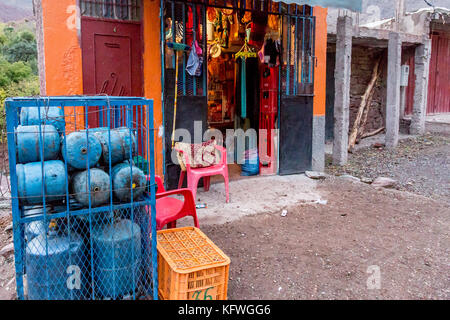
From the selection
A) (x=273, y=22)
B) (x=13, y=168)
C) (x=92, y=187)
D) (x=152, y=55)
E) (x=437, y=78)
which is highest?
(x=273, y=22)

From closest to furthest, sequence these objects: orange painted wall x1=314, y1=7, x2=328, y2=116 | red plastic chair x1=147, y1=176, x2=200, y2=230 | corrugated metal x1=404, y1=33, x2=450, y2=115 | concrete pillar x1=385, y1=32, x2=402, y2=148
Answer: red plastic chair x1=147, y1=176, x2=200, y2=230, orange painted wall x1=314, y1=7, x2=328, y2=116, concrete pillar x1=385, y1=32, x2=402, y2=148, corrugated metal x1=404, y1=33, x2=450, y2=115

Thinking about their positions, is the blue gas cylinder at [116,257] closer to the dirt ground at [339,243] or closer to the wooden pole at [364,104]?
the dirt ground at [339,243]

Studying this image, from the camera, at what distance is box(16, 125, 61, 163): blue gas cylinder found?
2.46m

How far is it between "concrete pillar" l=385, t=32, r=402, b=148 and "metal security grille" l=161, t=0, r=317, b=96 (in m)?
3.47

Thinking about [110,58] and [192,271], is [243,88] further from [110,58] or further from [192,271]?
[192,271]

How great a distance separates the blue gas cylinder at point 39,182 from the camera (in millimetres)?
2383

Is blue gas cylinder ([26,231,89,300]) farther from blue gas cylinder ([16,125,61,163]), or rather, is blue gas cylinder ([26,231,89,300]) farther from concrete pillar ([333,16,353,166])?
concrete pillar ([333,16,353,166])

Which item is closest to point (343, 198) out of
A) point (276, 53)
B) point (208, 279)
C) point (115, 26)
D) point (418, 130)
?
point (276, 53)

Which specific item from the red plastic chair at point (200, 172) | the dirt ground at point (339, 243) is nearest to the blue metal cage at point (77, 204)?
the dirt ground at point (339, 243)

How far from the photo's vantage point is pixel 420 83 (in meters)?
10.5

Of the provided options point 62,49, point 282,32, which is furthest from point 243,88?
point 62,49

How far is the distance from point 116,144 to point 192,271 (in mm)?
1002

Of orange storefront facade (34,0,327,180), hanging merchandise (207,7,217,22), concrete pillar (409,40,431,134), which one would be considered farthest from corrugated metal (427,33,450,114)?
orange storefront facade (34,0,327,180)

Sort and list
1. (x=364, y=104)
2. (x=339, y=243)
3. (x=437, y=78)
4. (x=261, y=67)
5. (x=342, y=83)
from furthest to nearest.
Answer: (x=437, y=78) < (x=364, y=104) < (x=342, y=83) < (x=261, y=67) < (x=339, y=243)
